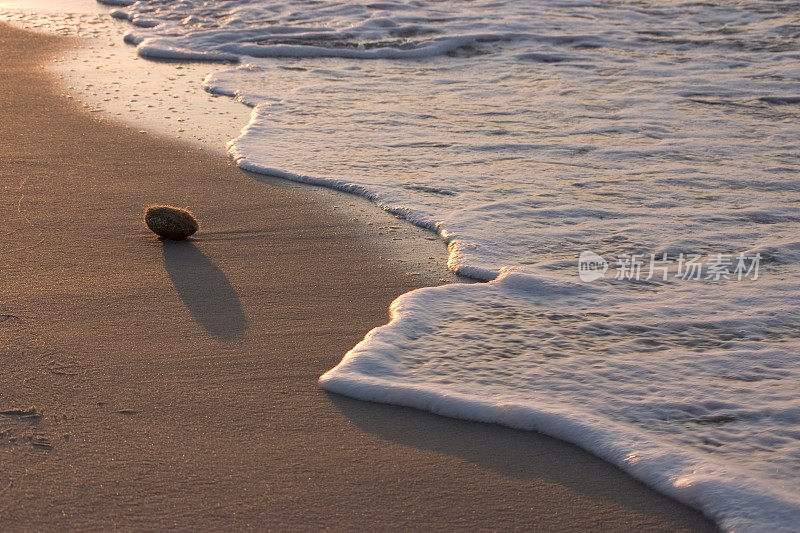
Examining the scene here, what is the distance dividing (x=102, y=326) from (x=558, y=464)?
1.60 metres

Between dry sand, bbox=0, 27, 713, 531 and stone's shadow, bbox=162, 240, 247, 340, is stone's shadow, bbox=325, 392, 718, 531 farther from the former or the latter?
stone's shadow, bbox=162, 240, 247, 340

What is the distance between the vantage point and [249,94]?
21.3 ft

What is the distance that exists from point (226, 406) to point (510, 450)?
0.83 meters

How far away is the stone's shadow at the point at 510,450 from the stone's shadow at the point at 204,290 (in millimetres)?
592

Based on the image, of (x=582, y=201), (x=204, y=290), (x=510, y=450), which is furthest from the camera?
(x=582, y=201)

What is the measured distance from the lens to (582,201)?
14.4 ft

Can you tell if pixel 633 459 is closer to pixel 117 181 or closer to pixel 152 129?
pixel 117 181

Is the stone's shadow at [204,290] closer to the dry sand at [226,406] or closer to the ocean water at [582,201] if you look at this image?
the dry sand at [226,406]

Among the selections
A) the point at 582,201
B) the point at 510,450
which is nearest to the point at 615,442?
the point at 510,450

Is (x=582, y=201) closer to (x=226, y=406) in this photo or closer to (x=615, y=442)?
(x=615, y=442)

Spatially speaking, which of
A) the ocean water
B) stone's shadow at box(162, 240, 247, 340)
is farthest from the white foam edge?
stone's shadow at box(162, 240, 247, 340)

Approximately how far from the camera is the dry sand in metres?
2.20

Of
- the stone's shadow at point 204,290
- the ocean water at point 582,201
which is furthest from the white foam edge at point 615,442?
the stone's shadow at point 204,290


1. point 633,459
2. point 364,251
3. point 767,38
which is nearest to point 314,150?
point 364,251
